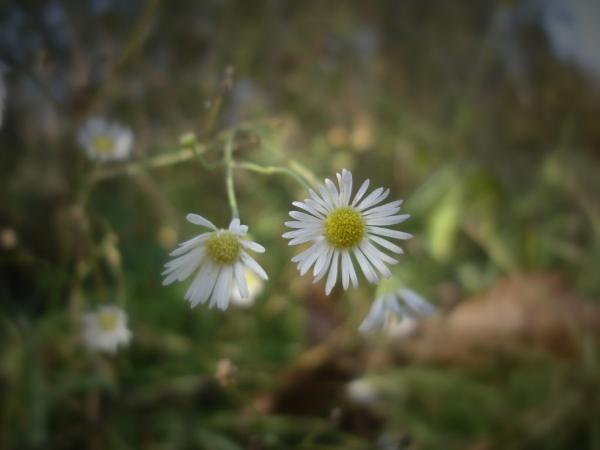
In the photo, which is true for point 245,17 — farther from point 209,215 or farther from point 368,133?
point 209,215

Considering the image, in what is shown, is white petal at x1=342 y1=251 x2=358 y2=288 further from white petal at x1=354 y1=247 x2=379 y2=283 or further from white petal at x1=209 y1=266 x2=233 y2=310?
white petal at x1=209 y1=266 x2=233 y2=310

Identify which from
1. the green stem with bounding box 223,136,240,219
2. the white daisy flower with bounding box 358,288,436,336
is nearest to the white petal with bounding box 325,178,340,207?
the green stem with bounding box 223,136,240,219

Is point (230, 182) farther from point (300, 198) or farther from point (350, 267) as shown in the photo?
point (300, 198)

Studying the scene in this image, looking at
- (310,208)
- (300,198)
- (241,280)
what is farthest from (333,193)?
(300,198)

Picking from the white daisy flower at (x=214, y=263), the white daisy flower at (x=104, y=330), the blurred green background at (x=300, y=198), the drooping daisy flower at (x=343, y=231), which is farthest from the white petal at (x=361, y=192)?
the white daisy flower at (x=104, y=330)

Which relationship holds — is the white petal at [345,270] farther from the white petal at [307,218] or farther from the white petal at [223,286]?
the white petal at [223,286]

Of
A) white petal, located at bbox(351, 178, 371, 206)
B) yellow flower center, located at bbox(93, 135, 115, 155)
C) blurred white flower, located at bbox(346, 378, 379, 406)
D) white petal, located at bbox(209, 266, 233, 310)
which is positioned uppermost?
yellow flower center, located at bbox(93, 135, 115, 155)
